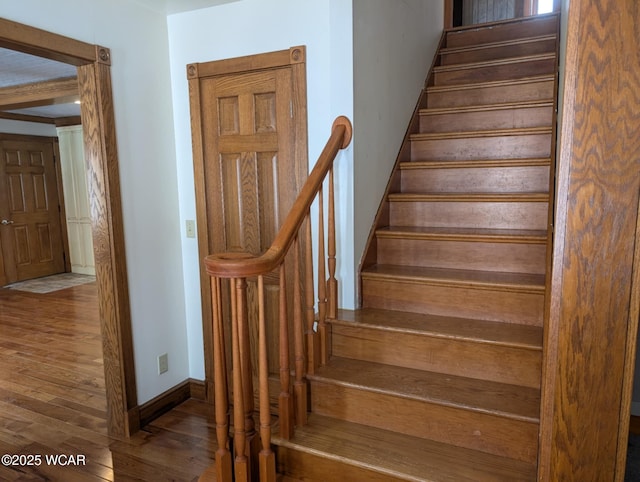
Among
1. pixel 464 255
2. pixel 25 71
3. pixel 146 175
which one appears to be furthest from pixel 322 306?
pixel 25 71

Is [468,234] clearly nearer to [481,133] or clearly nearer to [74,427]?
[481,133]

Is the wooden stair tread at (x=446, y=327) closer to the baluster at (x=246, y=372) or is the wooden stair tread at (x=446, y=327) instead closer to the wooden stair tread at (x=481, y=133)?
the baluster at (x=246, y=372)

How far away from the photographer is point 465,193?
2568 mm

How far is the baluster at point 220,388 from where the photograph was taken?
150 centimetres

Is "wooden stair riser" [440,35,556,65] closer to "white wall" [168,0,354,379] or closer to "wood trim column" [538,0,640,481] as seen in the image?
"white wall" [168,0,354,379]

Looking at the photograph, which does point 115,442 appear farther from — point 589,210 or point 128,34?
point 589,210

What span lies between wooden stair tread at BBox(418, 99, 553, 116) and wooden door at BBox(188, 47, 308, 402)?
45.6 inches

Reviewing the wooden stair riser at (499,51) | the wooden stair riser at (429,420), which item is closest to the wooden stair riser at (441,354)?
the wooden stair riser at (429,420)

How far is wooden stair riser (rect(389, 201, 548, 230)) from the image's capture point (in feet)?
7.78

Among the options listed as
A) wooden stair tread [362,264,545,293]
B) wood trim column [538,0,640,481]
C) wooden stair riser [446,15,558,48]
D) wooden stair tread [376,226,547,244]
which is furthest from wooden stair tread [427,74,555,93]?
wood trim column [538,0,640,481]

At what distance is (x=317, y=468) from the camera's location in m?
1.72

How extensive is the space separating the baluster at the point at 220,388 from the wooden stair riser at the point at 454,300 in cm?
98

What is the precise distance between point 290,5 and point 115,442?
2.55 metres

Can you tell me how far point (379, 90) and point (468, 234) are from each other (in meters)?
0.92
